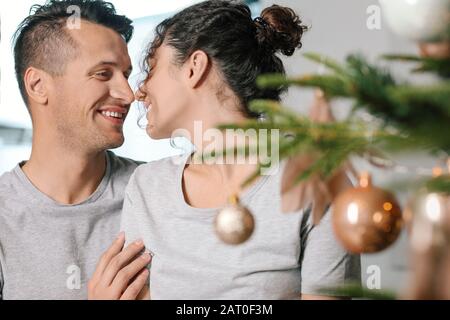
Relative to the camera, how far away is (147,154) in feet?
6.22

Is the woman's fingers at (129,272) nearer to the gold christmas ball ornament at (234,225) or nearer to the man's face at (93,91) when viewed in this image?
the man's face at (93,91)

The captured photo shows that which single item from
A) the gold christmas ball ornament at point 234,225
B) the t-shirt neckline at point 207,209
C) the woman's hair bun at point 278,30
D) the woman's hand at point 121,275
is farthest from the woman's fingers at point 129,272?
the gold christmas ball ornament at point 234,225

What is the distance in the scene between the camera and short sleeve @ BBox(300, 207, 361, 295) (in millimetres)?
1277

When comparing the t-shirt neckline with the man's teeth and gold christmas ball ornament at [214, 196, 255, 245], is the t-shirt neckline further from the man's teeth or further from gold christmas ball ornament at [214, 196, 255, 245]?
gold christmas ball ornament at [214, 196, 255, 245]

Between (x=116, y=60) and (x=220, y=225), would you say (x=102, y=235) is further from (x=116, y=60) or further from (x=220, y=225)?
(x=220, y=225)

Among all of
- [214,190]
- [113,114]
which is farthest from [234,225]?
[113,114]

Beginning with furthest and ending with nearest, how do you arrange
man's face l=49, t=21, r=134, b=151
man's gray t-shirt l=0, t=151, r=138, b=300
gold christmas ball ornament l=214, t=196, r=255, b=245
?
man's face l=49, t=21, r=134, b=151, man's gray t-shirt l=0, t=151, r=138, b=300, gold christmas ball ornament l=214, t=196, r=255, b=245

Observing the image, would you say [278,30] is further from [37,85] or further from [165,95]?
[37,85]

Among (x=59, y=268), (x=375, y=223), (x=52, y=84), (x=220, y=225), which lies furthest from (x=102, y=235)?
(x=375, y=223)

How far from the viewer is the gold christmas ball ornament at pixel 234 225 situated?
0.76 metres

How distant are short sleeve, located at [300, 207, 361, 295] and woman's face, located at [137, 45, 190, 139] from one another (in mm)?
358

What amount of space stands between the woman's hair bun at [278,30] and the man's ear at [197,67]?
0.14 m

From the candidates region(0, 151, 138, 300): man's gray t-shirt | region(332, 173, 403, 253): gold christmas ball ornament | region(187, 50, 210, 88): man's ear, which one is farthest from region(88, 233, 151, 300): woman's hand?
region(332, 173, 403, 253): gold christmas ball ornament
